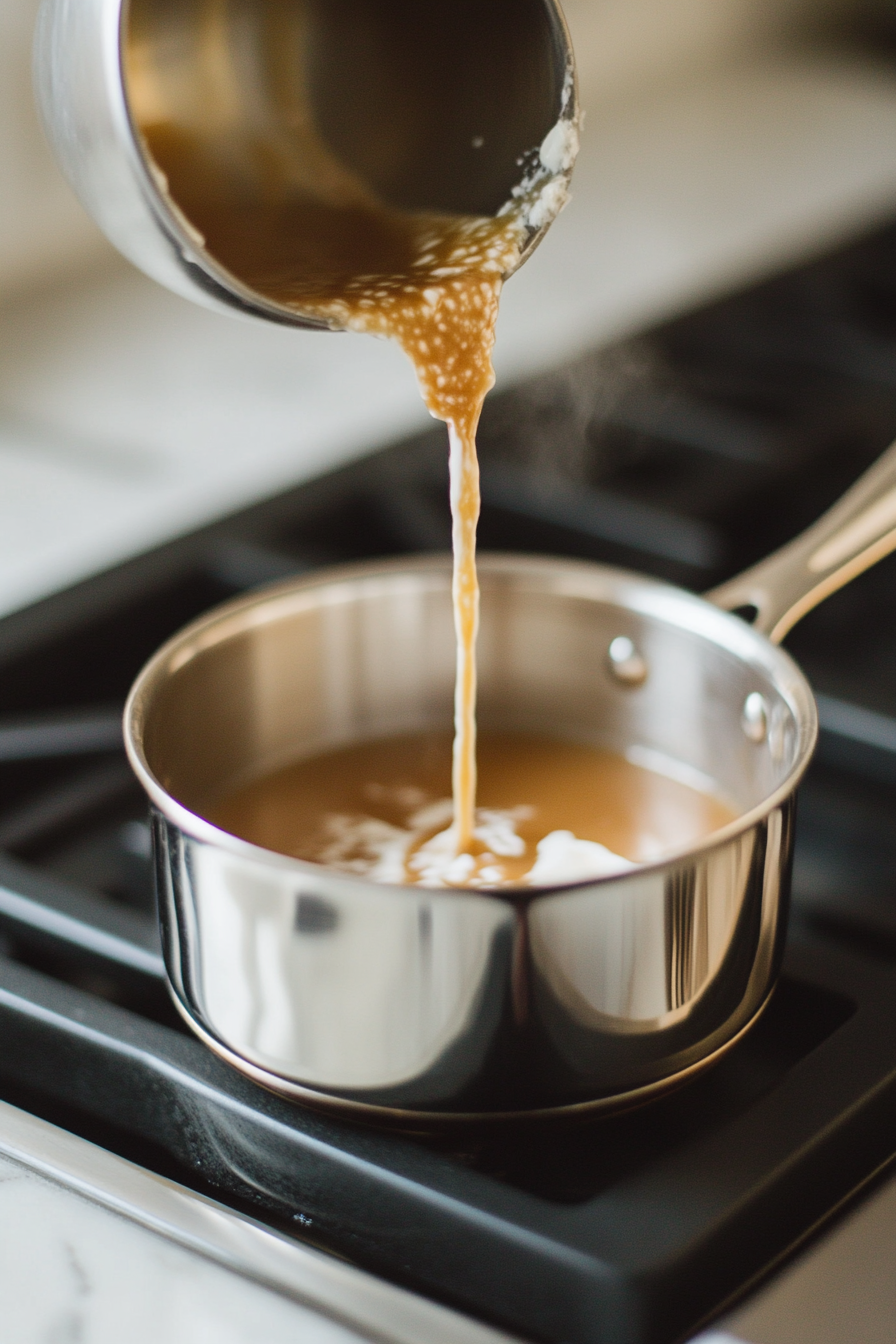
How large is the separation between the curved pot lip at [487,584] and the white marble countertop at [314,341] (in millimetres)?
253

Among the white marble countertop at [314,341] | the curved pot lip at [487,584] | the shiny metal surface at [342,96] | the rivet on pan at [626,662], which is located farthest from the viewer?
the white marble countertop at [314,341]

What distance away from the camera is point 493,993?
1.65ft

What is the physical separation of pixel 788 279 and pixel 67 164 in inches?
34.3

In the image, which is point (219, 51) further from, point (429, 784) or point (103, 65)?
point (429, 784)

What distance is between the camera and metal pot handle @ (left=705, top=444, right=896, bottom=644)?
68cm

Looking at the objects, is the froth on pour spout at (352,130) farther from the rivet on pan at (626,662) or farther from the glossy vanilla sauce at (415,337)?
the rivet on pan at (626,662)

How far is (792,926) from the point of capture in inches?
29.2

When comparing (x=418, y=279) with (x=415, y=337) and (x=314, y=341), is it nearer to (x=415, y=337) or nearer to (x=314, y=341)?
(x=415, y=337)

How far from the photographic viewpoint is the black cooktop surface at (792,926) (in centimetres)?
51

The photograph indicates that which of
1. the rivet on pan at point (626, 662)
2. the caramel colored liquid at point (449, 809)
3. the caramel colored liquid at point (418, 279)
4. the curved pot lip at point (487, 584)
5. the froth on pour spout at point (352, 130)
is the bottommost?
the caramel colored liquid at point (449, 809)

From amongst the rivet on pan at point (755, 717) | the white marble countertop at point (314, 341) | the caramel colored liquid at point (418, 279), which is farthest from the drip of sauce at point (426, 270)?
the white marble countertop at point (314, 341)

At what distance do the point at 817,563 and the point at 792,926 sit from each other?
0.55 feet

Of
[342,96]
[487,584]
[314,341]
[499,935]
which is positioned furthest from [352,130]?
[314,341]

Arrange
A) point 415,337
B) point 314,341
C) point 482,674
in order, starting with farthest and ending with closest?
point 314,341, point 482,674, point 415,337
